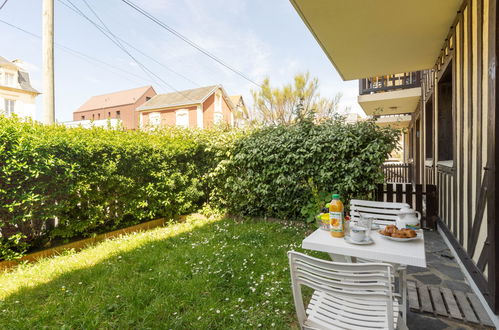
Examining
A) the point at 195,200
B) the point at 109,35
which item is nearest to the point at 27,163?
the point at 195,200

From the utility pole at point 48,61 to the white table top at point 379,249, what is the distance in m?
6.41

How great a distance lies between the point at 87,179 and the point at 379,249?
427 cm

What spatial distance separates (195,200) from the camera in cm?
626

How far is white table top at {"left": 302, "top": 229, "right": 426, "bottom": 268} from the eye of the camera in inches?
65.7

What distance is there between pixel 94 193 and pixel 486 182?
5.22 meters

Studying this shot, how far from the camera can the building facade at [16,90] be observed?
69.2 feet

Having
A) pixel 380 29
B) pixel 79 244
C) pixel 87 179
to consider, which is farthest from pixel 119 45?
pixel 380 29

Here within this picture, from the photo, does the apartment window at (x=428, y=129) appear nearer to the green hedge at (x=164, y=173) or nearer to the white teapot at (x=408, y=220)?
the green hedge at (x=164, y=173)

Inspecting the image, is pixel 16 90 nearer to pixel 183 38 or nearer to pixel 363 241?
pixel 183 38

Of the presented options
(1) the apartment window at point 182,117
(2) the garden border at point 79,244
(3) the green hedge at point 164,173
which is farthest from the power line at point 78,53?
(2) the garden border at point 79,244

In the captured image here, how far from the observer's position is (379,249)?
71.1 inches

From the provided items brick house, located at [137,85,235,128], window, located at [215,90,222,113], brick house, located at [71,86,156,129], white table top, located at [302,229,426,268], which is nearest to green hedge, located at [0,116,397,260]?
white table top, located at [302,229,426,268]

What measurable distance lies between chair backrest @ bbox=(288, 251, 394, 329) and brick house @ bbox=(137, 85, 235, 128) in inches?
802

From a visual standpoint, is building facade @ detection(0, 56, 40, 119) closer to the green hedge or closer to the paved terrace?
the green hedge
